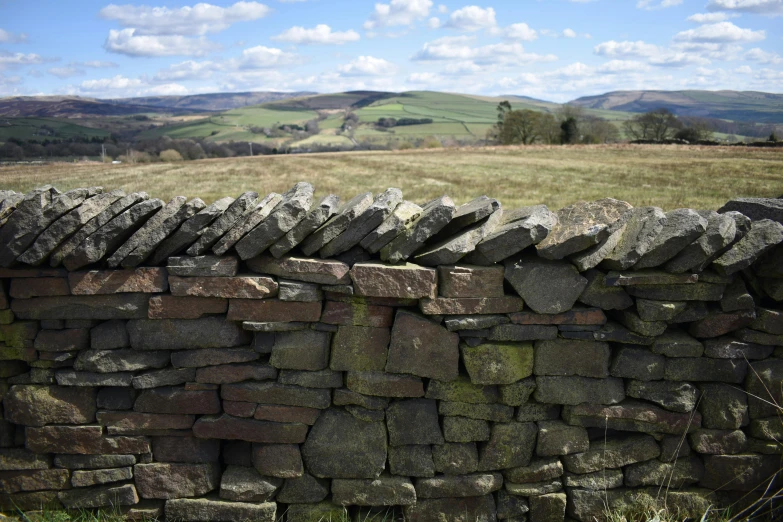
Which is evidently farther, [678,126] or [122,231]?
[678,126]

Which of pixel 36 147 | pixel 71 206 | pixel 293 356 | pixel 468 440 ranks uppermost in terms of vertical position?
pixel 36 147

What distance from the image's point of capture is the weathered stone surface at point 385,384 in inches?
168

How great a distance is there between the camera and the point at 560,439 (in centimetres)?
433

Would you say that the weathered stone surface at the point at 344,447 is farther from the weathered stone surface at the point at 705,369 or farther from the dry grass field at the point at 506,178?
the dry grass field at the point at 506,178

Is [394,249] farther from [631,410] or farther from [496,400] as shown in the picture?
[631,410]

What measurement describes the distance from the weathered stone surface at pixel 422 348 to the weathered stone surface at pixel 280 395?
60 cm

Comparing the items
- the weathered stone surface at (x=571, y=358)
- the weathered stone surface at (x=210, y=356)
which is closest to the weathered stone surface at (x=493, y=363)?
the weathered stone surface at (x=571, y=358)

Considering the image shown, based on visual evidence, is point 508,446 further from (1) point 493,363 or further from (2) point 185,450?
(2) point 185,450

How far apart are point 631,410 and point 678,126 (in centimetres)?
5341

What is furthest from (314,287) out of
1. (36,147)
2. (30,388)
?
(36,147)

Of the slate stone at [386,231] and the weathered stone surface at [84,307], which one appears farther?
Answer: the weathered stone surface at [84,307]

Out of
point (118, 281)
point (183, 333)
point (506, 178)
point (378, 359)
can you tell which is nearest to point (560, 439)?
point (378, 359)

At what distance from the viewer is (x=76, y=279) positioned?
425cm

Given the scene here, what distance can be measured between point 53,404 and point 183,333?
1240mm
